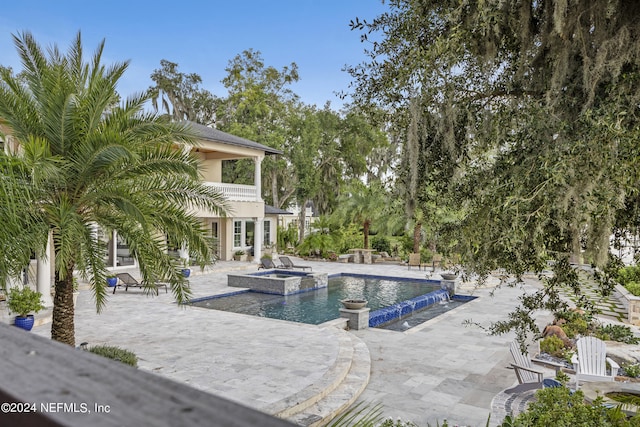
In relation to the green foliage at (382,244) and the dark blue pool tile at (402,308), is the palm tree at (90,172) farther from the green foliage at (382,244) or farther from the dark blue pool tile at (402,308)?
the green foliage at (382,244)

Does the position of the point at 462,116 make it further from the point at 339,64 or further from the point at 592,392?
the point at 592,392

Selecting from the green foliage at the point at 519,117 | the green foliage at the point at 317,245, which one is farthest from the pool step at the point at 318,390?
the green foliage at the point at 317,245

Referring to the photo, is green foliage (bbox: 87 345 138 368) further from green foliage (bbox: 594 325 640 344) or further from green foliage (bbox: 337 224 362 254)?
green foliage (bbox: 337 224 362 254)

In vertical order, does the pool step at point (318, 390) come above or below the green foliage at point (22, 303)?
below

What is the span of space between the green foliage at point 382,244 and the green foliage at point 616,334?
20659 millimetres

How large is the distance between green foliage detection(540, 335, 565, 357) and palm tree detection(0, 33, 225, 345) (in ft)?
22.4

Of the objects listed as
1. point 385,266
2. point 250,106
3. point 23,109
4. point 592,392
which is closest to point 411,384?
point 592,392

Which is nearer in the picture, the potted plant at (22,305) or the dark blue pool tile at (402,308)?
the potted plant at (22,305)

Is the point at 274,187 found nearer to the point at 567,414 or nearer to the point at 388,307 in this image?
the point at 388,307

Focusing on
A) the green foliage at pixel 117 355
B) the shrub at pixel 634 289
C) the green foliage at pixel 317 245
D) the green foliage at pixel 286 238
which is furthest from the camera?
the green foliage at pixel 286 238

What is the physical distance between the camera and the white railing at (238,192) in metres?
23.9

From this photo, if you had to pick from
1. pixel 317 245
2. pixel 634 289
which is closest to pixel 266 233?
pixel 317 245

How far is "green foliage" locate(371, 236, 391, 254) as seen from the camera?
31658 mm

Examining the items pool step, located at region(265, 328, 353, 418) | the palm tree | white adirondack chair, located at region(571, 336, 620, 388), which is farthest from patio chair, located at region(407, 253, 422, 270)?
the palm tree
